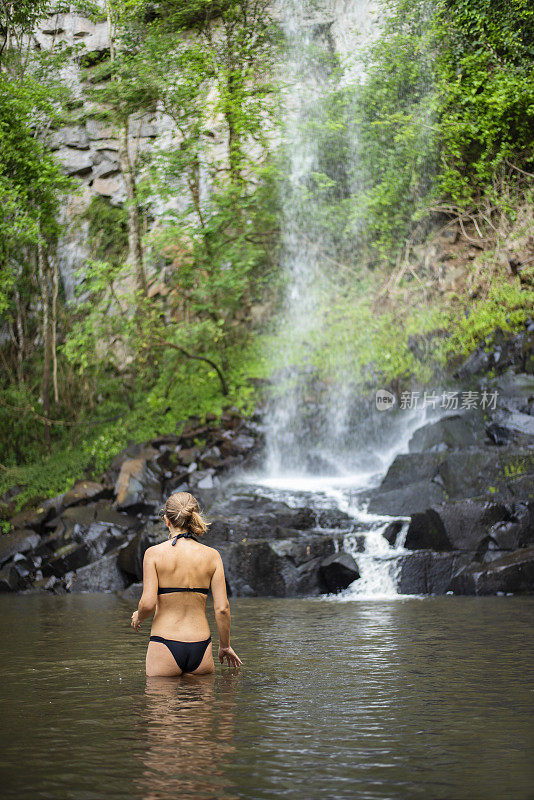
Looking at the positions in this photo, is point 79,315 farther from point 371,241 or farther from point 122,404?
point 371,241

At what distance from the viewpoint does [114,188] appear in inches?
1085

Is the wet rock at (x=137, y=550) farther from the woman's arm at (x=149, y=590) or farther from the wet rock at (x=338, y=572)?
the woman's arm at (x=149, y=590)

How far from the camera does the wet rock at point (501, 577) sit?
10531mm

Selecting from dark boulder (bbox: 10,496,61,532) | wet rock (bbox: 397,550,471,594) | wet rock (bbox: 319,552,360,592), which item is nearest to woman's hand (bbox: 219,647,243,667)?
wet rock (bbox: 319,552,360,592)

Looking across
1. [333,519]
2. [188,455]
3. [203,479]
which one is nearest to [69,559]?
[203,479]

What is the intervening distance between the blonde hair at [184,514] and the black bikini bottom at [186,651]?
0.69 metres

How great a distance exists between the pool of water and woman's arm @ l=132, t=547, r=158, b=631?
470 millimetres

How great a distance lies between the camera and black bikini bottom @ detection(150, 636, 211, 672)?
4.91 metres

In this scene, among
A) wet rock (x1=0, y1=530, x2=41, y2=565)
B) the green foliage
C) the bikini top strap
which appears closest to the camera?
the bikini top strap

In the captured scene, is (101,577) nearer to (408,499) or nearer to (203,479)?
(203,479)

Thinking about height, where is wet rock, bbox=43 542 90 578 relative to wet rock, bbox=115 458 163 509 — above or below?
below

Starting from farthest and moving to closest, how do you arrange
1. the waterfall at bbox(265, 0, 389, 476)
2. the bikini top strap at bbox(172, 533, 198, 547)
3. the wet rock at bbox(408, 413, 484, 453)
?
the waterfall at bbox(265, 0, 389, 476), the wet rock at bbox(408, 413, 484, 453), the bikini top strap at bbox(172, 533, 198, 547)

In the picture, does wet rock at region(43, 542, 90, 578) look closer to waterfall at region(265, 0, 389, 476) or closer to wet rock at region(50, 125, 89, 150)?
waterfall at region(265, 0, 389, 476)

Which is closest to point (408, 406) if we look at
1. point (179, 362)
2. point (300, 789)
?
point (179, 362)
